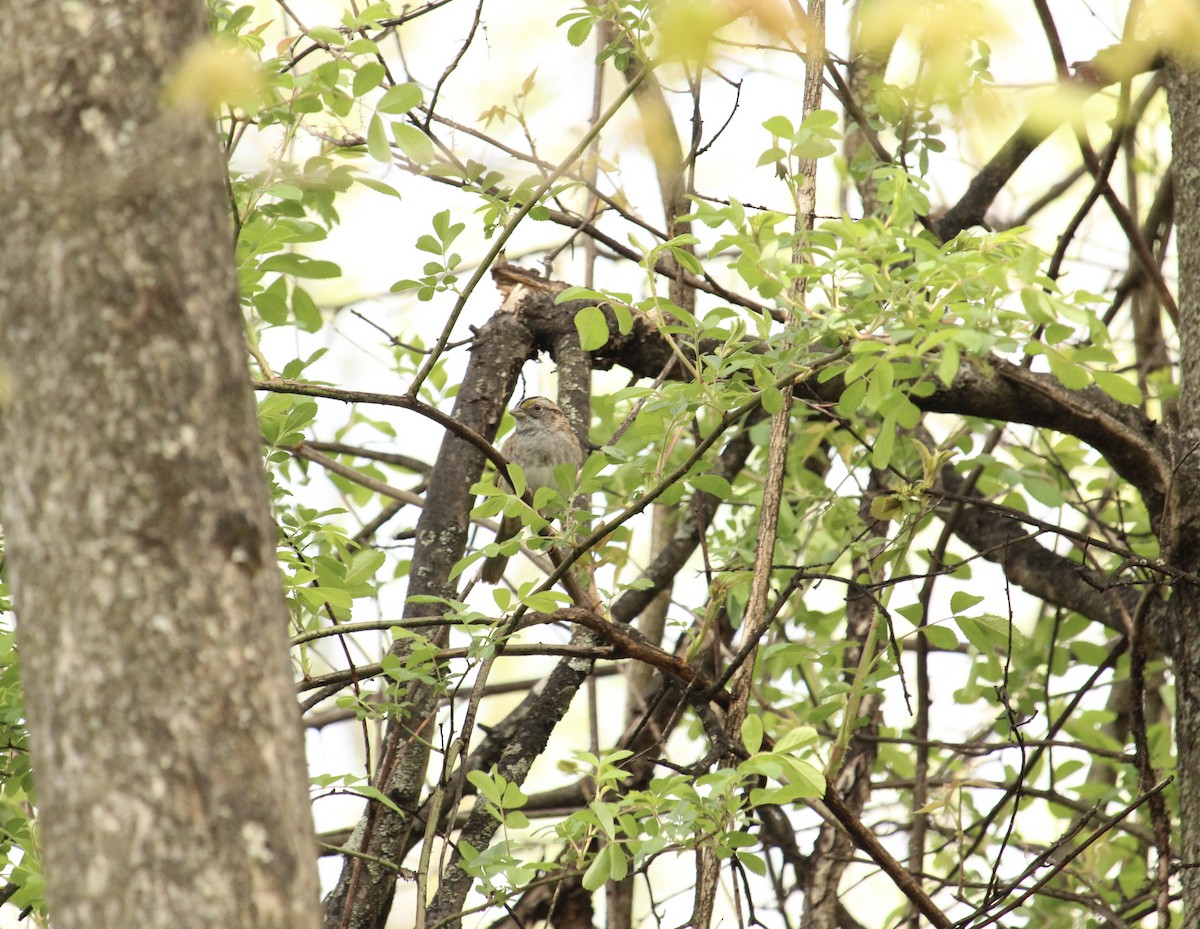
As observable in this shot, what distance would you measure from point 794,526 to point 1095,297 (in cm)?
226

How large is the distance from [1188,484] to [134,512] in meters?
2.97

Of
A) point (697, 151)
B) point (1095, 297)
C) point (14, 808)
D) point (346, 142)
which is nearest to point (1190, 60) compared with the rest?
point (697, 151)

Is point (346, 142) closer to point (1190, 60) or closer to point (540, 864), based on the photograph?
point (540, 864)

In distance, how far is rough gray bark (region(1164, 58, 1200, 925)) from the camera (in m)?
3.22

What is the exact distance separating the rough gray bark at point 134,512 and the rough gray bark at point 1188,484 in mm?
2678

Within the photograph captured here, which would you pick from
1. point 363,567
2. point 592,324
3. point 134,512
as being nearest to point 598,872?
point 363,567

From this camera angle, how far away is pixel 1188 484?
3383 millimetres

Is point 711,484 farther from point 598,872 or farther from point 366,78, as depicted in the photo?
point 366,78

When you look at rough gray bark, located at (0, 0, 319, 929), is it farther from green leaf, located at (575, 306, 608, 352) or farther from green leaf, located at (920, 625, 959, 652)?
green leaf, located at (920, 625, 959, 652)

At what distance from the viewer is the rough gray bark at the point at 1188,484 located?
322 centimetres

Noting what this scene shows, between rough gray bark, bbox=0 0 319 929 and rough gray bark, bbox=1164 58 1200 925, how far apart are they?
105 inches

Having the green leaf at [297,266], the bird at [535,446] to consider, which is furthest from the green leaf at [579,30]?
the bird at [535,446]

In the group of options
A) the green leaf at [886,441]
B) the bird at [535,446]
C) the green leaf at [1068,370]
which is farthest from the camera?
the bird at [535,446]

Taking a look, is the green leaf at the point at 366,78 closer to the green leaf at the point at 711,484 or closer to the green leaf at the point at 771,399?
the green leaf at the point at 771,399
